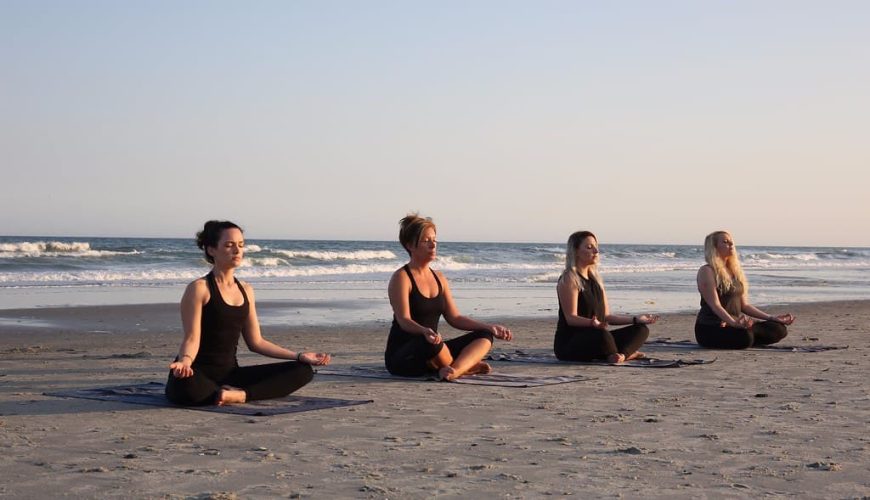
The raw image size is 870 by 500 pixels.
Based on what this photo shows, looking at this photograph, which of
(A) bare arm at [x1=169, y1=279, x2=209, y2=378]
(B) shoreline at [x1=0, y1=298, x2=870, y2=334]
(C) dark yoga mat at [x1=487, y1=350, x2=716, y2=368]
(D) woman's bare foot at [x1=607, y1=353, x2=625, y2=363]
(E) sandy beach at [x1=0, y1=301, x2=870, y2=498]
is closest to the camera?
(E) sandy beach at [x1=0, y1=301, x2=870, y2=498]

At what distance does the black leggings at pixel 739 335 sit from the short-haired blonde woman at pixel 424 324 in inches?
153

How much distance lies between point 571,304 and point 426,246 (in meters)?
2.20

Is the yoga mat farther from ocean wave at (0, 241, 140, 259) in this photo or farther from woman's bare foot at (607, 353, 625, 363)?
ocean wave at (0, 241, 140, 259)

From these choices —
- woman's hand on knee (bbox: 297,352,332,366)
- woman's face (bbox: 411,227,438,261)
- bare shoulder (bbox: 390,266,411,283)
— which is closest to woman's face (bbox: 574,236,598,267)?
woman's face (bbox: 411,227,438,261)

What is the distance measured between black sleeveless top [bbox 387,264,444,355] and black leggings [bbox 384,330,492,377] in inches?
2.7

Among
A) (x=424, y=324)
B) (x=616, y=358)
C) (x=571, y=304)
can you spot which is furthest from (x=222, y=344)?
(x=616, y=358)

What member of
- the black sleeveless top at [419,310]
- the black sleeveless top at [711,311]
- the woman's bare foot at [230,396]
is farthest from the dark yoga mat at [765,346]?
the woman's bare foot at [230,396]

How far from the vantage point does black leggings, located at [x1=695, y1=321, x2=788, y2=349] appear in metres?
12.2

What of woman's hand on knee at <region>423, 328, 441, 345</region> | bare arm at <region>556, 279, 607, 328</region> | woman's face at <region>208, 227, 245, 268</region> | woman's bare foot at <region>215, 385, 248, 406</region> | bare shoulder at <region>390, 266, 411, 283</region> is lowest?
woman's bare foot at <region>215, 385, 248, 406</region>

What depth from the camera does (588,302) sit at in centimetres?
1080

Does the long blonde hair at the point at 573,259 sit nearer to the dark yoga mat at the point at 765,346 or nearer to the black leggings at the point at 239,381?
the dark yoga mat at the point at 765,346

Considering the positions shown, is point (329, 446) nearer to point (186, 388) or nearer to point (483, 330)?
point (186, 388)

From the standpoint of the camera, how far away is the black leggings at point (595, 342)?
34.8 feet

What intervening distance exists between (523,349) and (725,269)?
97.4 inches
